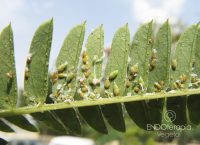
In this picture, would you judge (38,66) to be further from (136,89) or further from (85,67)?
(136,89)

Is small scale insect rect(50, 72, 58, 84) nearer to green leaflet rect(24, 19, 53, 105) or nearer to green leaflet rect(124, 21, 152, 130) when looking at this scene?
green leaflet rect(24, 19, 53, 105)

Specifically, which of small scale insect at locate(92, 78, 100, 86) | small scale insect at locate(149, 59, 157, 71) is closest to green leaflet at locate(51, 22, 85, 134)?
small scale insect at locate(92, 78, 100, 86)

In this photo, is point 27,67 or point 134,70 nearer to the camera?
point 27,67

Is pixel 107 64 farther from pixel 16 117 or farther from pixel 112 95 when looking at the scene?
pixel 16 117

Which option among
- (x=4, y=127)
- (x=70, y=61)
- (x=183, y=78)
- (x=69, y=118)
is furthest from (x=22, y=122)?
(x=183, y=78)

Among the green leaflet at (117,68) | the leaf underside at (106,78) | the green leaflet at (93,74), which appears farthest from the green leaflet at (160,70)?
the green leaflet at (93,74)

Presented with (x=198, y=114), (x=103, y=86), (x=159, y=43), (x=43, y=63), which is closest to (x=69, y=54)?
(x=43, y=63)

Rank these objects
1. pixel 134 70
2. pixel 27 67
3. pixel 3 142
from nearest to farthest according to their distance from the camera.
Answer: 1. pixel 3 142
2. pixel 27 67
3. pixel 134 70
